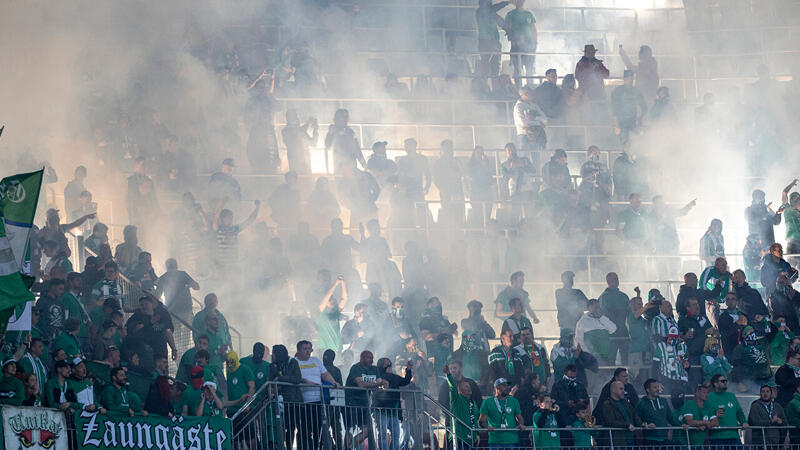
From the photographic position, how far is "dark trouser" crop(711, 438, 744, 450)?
1525cm

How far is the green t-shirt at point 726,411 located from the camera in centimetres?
1533

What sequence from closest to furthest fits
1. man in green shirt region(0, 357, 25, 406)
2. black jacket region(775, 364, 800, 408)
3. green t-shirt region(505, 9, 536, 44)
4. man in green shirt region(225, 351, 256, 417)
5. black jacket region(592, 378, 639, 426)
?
man in green shirt region(0, 357, 25, 406), man in green shirt region(225, 351, 256, 417), black jacket region(592, 378, 639, 426), black jacket region(775, 364, 800, 408), green t-shirt region(505, 9, 536, 44)

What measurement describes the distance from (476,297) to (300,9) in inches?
319

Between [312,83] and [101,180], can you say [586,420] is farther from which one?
[312,83]

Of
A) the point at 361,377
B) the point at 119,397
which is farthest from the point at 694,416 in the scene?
the point at 119,397

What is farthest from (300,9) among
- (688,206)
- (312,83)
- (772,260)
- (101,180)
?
(772,260)

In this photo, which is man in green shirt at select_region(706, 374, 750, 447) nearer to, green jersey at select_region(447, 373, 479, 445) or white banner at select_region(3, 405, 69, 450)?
green jersey at select_region(447, 373, 479, 445)

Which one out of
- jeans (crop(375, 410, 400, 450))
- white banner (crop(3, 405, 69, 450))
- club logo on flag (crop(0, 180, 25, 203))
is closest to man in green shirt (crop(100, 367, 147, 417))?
white banner (crop(3, 405, 69, 450))

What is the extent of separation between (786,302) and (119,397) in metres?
9.16

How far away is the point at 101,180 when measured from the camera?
68.2 feet

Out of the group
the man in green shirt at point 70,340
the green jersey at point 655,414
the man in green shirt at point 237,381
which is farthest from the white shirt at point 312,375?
the green jersey at point 655,414

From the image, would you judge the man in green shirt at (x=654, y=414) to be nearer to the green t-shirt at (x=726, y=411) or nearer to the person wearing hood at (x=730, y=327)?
the green t-shirt at (x=726, y=411)

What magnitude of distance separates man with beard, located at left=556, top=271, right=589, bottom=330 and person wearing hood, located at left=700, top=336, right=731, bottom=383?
188 centimetres

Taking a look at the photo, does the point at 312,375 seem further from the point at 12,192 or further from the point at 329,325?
the point at 12,192
